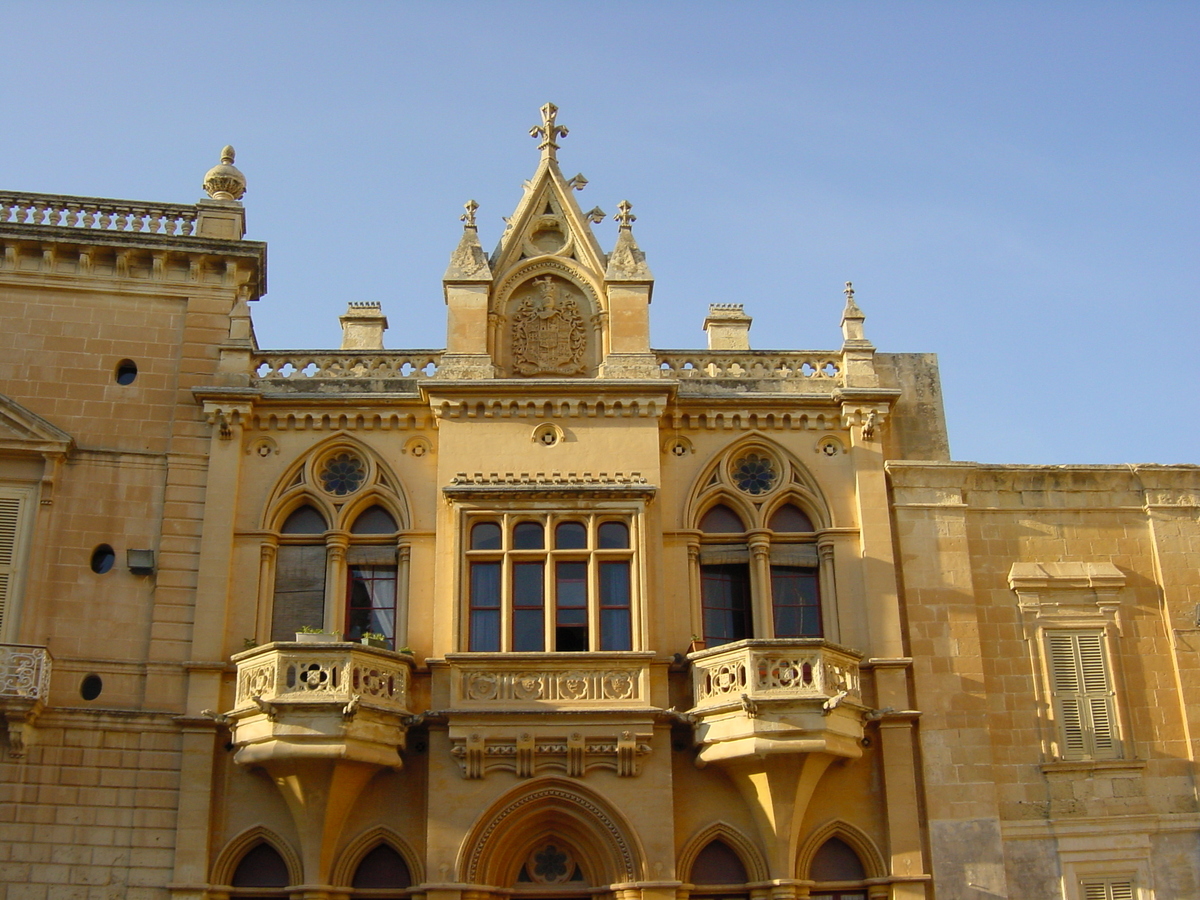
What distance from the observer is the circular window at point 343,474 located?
924 inches

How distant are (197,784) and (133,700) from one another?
1761 mm

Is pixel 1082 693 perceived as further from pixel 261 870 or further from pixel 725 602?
pixel 261 870

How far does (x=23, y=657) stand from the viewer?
831 inches

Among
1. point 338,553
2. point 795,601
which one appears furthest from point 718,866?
point 338,553

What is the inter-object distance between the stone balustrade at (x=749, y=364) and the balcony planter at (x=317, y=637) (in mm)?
7301

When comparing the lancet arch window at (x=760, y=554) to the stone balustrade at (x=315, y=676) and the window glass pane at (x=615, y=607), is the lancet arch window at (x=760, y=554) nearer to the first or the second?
the window glass pane at (x=615, y=607)

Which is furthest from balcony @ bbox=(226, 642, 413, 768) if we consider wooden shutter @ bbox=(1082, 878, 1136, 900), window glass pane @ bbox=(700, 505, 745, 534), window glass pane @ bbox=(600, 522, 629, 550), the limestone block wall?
wooden shutter @ bbox=(1082, 878, 1136, 900)

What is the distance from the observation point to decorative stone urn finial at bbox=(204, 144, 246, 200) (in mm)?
25781

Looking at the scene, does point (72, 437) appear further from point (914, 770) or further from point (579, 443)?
point (914, 770)

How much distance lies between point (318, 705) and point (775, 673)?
22.1ft

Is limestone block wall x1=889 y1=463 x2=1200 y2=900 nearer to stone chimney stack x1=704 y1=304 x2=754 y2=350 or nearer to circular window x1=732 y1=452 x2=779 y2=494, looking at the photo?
circular window x1=732 y1=452 x2=779 y2=494

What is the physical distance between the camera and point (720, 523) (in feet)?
77.7

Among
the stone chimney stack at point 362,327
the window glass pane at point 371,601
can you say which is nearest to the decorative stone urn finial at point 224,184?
the stone chimney stack at point 362,327

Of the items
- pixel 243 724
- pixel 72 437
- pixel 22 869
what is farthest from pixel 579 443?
pixel 22 869
